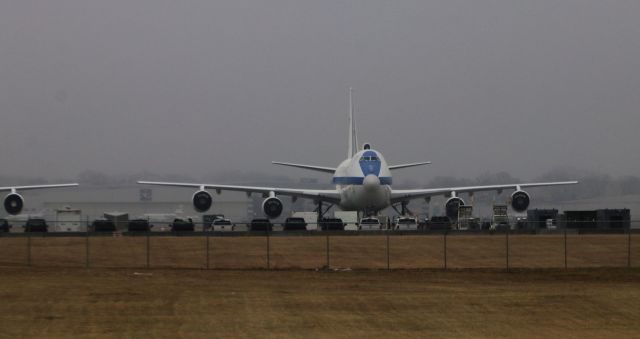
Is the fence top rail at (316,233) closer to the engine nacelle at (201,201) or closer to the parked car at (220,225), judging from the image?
the parked car at (220,225)

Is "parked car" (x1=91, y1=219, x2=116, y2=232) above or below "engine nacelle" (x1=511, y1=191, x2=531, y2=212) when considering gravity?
below

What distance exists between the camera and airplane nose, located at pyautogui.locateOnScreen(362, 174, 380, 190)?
2921 inches

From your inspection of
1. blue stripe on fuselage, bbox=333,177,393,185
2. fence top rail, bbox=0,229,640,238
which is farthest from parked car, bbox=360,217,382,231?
fence top rail, bbox=0,229,640,238

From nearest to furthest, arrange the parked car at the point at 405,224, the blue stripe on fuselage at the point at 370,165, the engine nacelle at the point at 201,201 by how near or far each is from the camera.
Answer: the parked car at the point at 405,224, the blue stripe on fuselage at the point at 370,165, the engine nacelle at the point at 201,201

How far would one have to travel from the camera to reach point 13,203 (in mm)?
78000

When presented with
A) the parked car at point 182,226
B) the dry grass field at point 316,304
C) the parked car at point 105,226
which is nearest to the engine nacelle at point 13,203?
the parked car at point 105,226

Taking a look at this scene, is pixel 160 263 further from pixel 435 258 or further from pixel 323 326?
pixel 323 326

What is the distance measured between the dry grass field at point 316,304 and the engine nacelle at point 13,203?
37090 millimetres

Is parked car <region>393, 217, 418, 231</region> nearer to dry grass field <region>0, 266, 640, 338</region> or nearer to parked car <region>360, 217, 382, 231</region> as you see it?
parked car <region>360, 217, 382, 231</region>

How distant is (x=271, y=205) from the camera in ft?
253

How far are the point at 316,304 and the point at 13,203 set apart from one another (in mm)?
53104

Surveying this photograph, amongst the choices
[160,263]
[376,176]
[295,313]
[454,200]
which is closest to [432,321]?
[295,313]

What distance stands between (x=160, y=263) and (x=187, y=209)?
68864 mm

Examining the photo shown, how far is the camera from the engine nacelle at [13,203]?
7769 centimetres
